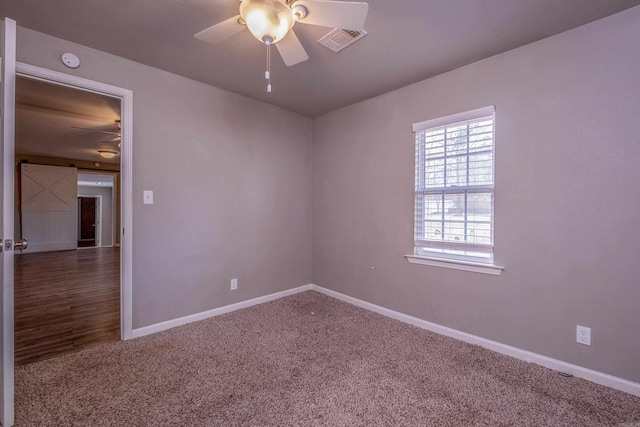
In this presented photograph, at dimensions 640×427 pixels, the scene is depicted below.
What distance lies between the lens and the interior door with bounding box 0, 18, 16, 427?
4.55 ft

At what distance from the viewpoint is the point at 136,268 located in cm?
252

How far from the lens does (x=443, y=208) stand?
2.64m

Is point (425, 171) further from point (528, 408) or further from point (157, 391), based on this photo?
point (157, 391)

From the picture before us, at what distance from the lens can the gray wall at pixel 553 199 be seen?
1.80m

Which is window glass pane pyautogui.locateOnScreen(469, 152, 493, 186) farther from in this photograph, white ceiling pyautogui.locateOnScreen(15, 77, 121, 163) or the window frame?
white ceiling pyautogui.locateOnScreen(15, 77, 121, 163)

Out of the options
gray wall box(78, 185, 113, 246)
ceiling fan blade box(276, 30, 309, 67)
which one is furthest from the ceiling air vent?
gray wall box(78, 185, 113, 246)

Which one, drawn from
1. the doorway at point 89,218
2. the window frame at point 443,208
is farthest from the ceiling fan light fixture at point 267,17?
the doorway at point 89,218

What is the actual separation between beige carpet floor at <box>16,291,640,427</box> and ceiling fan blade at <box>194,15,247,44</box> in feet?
7.31

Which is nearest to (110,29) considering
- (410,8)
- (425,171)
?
(410,8)

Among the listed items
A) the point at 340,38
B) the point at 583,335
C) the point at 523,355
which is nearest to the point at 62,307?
the point at 340,38

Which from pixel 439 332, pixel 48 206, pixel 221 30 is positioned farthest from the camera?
pixel 48 206

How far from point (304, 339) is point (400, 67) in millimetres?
2619

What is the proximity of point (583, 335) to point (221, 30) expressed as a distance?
314 centimetres

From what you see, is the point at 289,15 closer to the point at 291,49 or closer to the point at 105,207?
the point at 291,49
